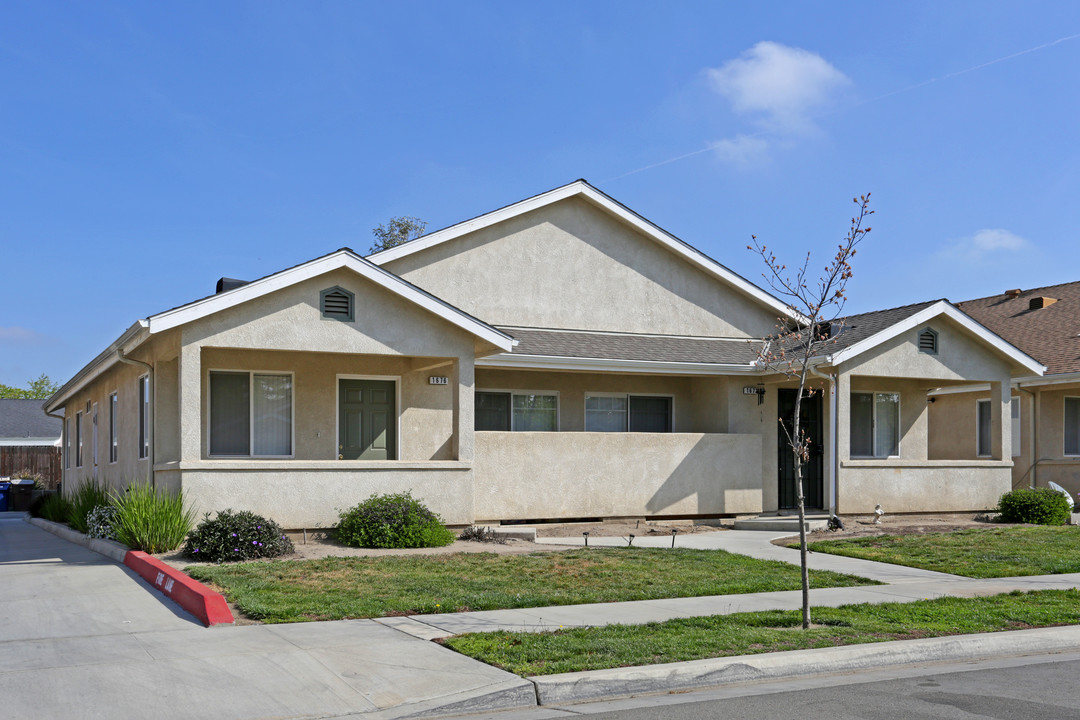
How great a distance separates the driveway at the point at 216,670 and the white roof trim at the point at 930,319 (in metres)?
12.0

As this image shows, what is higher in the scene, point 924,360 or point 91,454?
point 924,360

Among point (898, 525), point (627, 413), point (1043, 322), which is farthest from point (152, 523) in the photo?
point (1043, 322)

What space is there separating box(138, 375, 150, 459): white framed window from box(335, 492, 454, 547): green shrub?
3.96 meters

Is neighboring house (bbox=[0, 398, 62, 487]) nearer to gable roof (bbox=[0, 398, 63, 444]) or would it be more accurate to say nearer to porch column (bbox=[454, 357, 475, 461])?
gable roof (bbox=[0, 398, 63, 444])

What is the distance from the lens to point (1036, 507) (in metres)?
18.6

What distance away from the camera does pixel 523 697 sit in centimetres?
672

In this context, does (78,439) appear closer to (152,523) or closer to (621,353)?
(152,523)

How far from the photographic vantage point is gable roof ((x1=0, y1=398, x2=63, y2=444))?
41.8 metres

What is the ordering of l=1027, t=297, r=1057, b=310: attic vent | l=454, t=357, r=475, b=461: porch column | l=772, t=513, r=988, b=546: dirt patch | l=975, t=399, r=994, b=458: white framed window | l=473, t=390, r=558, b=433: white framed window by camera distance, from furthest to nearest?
l=1027, t=297, r=1057, b=310: attic vent < l=975, t=399, r=994, b=458: white framed window < l=473, t=390, r=558, b=433: white framed window < l=772, t=513, r=988, b=546: dirt patch < l=454, t=357, r=475, b=461: porch column

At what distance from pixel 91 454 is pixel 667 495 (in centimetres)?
1383

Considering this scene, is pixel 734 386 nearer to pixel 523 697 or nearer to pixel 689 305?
pixel 689 305

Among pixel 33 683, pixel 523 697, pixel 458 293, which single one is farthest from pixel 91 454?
pixel 523 697

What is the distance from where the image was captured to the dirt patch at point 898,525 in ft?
54.9

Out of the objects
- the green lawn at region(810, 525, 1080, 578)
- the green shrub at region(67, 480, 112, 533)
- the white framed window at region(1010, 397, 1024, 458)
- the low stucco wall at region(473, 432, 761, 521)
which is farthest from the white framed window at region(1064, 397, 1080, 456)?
the green shrub at region(67, 480, 112, 533)
